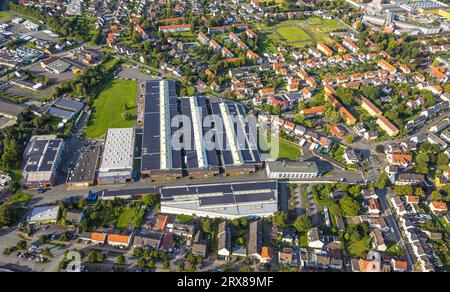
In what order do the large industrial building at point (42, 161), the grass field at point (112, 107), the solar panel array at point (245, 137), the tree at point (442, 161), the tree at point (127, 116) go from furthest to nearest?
the tree at point (127, 116)
the grass field at point (112, 107)
the tree at point (442, 161)
the solar panel array at point (245, 137)
the large industrial building at point (42, 161)

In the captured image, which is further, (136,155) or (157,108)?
(157,108)

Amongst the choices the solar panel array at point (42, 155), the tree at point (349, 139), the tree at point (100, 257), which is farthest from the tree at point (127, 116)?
the tree at point (349, 139)

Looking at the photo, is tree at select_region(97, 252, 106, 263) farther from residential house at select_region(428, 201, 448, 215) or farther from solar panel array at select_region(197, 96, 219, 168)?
residential house at select_region(428, 201, 448, 215)

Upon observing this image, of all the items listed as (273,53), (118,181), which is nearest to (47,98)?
(118,181)

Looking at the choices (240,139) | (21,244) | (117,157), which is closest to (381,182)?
(240,139)

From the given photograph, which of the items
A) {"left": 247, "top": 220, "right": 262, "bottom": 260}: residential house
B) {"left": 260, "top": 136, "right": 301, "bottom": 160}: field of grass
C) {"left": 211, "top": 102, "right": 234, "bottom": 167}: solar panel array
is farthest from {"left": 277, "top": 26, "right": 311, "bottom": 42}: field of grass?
{"left": 247, "top": 220, "right": 262, "bottom": 260}: residential house

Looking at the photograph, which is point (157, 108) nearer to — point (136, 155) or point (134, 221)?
point (136, 155)

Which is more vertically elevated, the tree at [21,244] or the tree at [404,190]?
the tree at [21,244]

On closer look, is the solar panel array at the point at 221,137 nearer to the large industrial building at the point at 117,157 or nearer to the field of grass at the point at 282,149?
the field of grass at the point at 282,149
